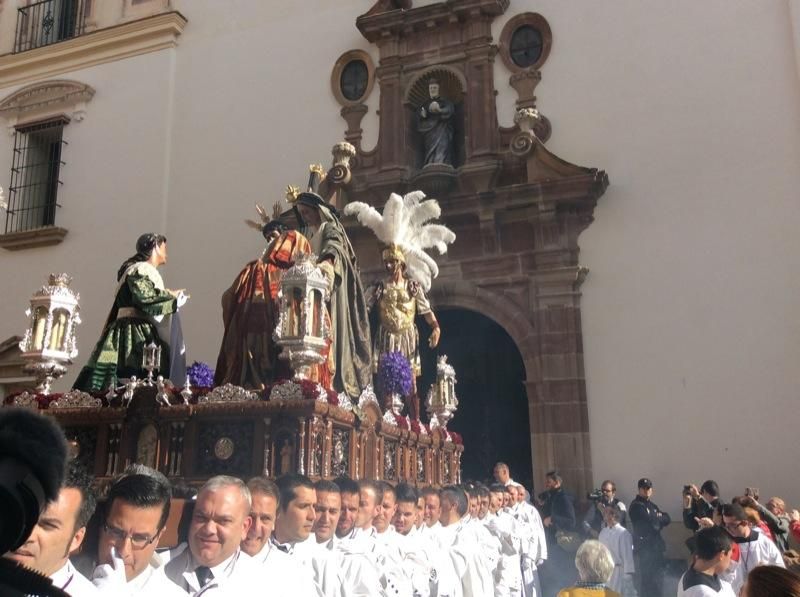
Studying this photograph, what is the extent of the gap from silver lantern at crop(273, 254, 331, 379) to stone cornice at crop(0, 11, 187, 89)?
984 cm

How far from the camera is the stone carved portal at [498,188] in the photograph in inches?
374

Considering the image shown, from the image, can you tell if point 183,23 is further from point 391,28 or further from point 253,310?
point 253,310

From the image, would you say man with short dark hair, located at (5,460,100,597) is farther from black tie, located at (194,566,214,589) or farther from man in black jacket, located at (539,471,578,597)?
man in black jacket, located at (539,471,578,597)

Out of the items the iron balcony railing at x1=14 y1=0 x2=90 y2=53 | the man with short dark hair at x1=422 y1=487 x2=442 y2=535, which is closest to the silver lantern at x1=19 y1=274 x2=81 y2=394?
the man with short dark hair at x1=422 y1=487 x2=442 y2=535

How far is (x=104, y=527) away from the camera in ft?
7.41

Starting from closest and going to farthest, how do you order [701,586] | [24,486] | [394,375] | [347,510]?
1. [24,486]
2. [701,586]
3. [347,510]
4. [394,375]

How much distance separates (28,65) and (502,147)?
9.15 meters

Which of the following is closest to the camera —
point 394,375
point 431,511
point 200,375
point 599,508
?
point 431,511

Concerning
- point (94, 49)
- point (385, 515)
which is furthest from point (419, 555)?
point (94, 49)

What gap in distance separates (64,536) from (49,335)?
4.09 metres

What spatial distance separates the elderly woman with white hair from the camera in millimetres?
3404

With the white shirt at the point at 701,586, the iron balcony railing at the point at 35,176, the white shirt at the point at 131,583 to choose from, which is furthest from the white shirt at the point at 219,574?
the iron balcony railing at the point at 35,176

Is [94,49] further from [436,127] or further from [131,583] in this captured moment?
[131,583]

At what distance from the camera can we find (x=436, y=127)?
36.3 feet
